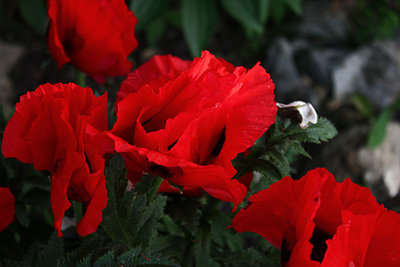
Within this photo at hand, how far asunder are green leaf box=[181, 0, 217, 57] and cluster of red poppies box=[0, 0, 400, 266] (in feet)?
4.81

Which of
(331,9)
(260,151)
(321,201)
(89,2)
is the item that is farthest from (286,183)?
(331,9)

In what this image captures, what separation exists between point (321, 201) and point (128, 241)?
8.6 inches

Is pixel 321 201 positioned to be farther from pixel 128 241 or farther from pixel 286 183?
pixel 128 241

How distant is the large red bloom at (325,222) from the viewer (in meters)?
0.41

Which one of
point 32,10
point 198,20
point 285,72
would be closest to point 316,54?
point 285,72

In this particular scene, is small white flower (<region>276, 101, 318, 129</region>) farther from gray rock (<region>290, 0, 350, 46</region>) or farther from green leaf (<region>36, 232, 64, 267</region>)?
gray rock (<region>290, 0, 350, 46</region>)

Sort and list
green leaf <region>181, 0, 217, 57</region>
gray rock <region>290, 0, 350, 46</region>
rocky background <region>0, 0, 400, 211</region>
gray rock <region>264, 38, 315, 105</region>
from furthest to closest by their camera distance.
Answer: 1. gray rock <region>290, 0, 350, 46</region>
2. gray rock <region>264, 38, 315, 105</region>
3. rocky background <region>0, 0, 400, 211</region>
4. green leaf <region>181, 0, 217, 57</region>

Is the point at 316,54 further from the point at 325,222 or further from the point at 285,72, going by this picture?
the point at 325,222

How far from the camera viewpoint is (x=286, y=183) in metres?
0.45

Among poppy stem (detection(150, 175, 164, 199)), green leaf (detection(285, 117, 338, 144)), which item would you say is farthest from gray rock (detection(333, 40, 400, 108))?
poppy stem (detection(150, 175, 164, 199))

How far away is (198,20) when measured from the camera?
6.36 feet

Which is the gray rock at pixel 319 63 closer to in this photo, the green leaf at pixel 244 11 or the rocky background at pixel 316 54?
the rocky background at pixel 316 54

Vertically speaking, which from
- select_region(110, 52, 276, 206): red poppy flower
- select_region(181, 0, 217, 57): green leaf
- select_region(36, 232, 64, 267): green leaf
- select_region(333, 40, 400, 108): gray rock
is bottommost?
select_region(333, 40, 400, 108): gray rock

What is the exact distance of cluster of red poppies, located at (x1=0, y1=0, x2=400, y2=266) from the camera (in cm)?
43
